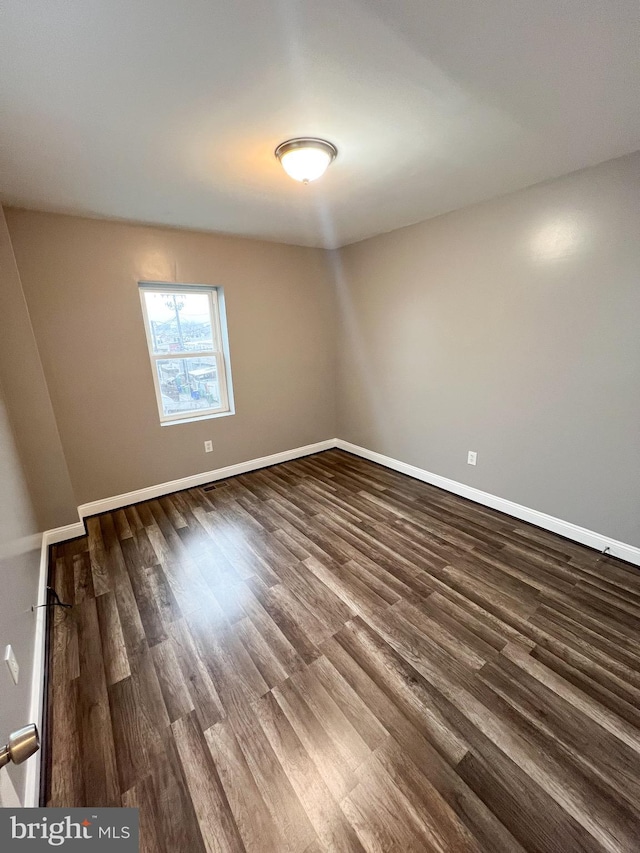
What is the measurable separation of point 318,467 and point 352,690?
2.52m

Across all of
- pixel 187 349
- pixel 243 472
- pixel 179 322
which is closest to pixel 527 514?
pixel 243 472

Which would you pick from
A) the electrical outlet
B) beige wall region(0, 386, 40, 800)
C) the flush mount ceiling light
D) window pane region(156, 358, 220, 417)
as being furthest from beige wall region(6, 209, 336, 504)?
the electrical outlet

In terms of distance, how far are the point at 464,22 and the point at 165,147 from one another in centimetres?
138

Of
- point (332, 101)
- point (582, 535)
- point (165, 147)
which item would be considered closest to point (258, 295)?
point (165, 147)

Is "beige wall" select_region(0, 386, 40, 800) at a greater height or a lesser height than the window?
lesser

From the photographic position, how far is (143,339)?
2.96m

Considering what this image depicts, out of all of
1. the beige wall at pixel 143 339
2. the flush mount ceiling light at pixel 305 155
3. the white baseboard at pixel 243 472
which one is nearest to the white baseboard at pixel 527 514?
the white baseboard at pixel 243 472

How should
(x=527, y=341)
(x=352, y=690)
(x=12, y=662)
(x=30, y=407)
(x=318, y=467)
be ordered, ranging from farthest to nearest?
(x=318, y=467)
(x=527, y=341)
(x=30, y=407)
(x=352, y=690)
(x=12, y=662)

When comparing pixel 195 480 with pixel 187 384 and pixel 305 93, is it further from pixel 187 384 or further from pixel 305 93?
pixel 305 93

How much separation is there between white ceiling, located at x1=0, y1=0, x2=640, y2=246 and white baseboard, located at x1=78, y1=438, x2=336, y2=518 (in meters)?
2.31

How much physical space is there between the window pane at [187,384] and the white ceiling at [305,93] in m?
1.40

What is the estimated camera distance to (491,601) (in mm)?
1918

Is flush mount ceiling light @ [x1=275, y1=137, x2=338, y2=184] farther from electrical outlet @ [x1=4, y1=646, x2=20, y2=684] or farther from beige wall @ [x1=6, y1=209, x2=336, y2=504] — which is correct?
electrical outlet @ [x1=4, y1=646, x2=20, y2=684]

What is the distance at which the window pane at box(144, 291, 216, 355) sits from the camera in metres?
3.09
